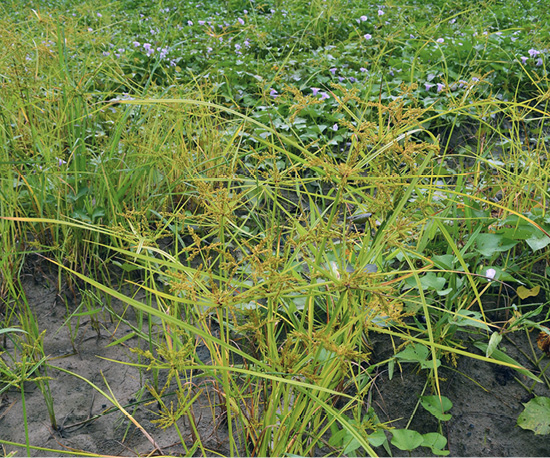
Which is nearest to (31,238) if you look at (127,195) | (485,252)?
(127,195)

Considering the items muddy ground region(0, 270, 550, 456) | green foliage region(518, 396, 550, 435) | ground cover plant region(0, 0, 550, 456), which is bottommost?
muddy ground region(0, 270, 550, 456)

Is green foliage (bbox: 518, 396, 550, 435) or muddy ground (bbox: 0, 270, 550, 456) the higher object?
green foliage (bbox: 518, 396, 550, 435)

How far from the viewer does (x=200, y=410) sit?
4.35ft

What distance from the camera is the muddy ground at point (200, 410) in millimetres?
1246

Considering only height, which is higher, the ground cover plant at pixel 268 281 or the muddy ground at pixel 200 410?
the ground cover plant at pixel 268 281

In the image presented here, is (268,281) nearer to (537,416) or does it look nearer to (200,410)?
(200,410)

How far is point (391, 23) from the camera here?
154 inches

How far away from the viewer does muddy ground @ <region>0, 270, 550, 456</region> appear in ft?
4.09

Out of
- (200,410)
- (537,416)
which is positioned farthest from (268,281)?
(537,416)

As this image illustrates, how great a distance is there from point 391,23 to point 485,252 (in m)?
3.04

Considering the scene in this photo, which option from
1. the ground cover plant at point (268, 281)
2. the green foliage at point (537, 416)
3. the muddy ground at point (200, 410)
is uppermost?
the ground cover plant at point (268, 281)

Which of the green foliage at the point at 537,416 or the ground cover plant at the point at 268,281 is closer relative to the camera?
the ground cover plant at the point at 268,281

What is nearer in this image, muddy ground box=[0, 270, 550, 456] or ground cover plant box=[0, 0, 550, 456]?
ground cover plant box=[0, 0, 550, 456]

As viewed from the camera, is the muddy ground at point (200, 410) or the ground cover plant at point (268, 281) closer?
the ground cover plant at point (268, 281)
